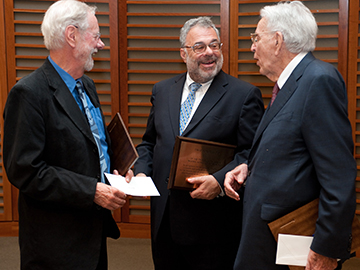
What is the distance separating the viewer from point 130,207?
369 cm

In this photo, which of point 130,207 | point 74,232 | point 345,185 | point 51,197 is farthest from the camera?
point 130,207

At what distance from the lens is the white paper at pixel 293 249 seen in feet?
4.68

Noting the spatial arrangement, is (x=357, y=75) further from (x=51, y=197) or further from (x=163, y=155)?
(x=51, y=197)

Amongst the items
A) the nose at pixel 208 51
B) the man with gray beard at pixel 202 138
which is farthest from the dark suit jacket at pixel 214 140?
the nose at pixel 208 51

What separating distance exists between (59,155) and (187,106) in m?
0.82

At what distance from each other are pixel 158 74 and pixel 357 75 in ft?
5.84

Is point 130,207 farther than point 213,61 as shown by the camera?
Yes

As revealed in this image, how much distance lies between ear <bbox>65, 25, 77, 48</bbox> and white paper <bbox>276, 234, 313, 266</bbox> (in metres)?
1.28

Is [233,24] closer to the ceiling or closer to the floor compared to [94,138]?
closer to the ceiling

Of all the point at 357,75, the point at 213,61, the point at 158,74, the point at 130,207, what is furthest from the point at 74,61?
the point at 357,75

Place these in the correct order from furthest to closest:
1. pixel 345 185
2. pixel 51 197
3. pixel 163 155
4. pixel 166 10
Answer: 1. pixel 166 10
2. pixel 163 155
3. pixel 51 197
4. pixel 345 185

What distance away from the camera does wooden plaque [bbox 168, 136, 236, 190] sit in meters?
1.85

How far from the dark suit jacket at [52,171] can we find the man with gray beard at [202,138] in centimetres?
47

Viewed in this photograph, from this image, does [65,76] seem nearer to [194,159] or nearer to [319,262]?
[194,159]
